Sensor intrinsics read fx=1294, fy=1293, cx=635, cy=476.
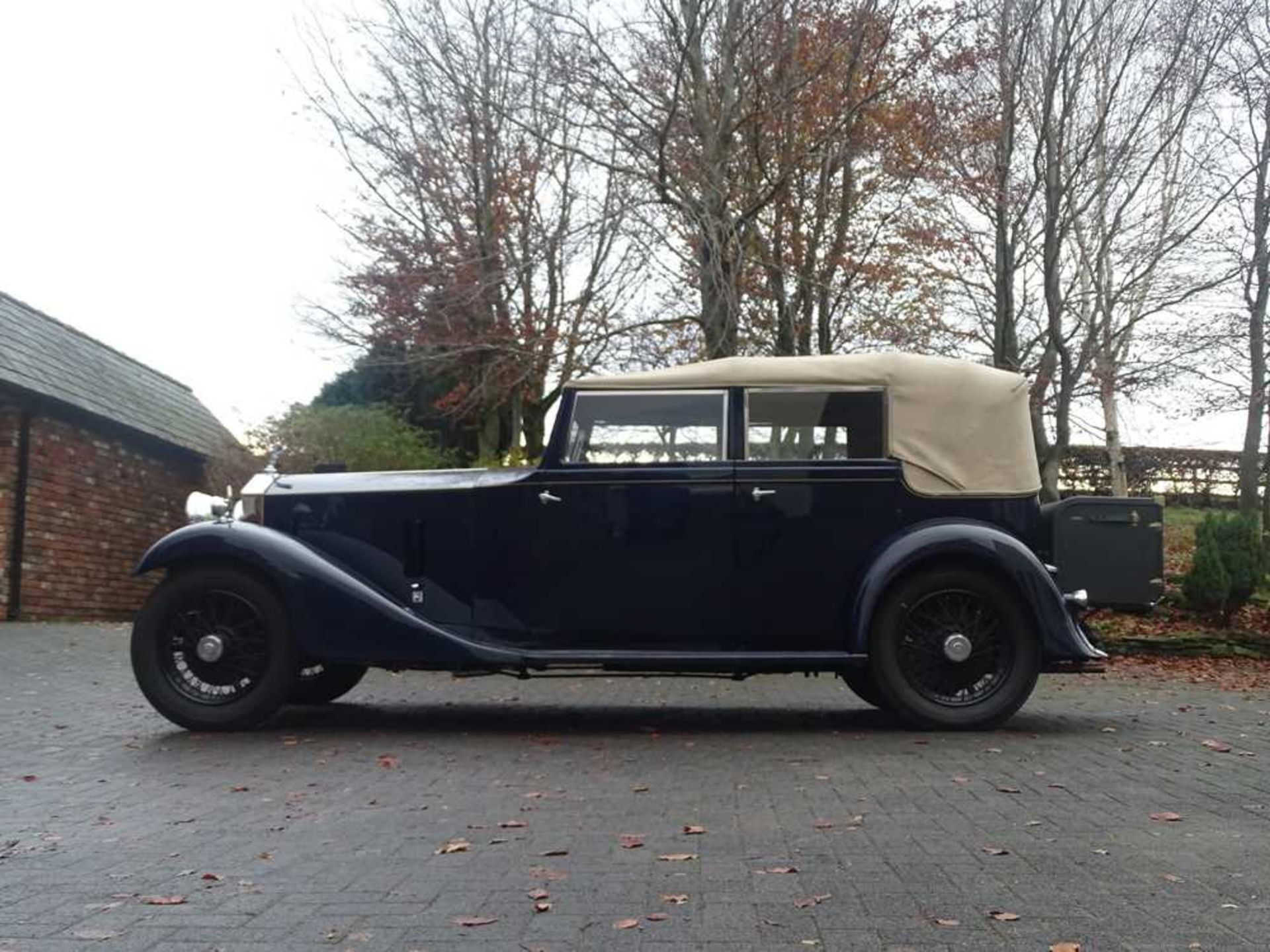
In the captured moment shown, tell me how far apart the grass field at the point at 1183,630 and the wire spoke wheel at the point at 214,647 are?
8603mm

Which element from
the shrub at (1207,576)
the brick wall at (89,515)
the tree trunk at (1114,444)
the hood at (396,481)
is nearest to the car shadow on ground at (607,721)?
the hood at (396,481)

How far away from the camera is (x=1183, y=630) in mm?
13266

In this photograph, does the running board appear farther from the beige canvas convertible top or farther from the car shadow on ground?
the beige canvas convertible top

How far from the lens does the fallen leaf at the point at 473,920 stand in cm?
368

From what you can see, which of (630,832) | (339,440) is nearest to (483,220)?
(339,440)

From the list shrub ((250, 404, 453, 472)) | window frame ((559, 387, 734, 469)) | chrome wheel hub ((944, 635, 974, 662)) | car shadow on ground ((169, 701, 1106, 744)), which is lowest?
car shadow on ground ((169, 701, 1106, 744))

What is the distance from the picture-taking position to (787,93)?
13.6 meters

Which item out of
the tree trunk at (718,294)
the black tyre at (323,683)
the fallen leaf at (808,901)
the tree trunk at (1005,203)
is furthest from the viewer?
the tree trunk at (1005,203)

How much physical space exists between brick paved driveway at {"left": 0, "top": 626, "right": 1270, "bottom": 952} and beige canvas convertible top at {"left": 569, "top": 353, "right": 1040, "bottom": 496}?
1.47m

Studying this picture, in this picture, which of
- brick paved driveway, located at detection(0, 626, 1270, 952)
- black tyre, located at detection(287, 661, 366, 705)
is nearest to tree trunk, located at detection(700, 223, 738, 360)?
brick paved driveway, located at detection(0, 626, 1270, 952)

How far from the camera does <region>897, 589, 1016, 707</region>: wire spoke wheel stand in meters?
7.16

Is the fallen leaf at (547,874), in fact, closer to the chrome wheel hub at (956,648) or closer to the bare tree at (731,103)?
the chrome wheel hub at (956,648)

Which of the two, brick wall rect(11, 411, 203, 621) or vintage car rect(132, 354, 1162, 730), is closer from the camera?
vintage car rect(132, 354, 1162, 730)

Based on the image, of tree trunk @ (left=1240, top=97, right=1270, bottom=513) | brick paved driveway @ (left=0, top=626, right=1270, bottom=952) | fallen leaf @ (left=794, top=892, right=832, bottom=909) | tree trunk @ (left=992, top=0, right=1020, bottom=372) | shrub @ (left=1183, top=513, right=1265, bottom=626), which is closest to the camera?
brick paved driveway @ (left=0, top=626, right=1270, bottom=952)
